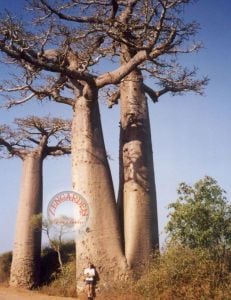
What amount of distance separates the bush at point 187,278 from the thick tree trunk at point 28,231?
462cm

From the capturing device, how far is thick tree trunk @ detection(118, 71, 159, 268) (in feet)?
22.2

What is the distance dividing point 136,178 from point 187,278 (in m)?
2.30

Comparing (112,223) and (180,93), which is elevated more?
(180,93)

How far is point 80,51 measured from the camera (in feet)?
25.4

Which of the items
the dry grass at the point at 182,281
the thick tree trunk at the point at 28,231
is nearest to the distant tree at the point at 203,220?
the dry grass at the point at 182,281

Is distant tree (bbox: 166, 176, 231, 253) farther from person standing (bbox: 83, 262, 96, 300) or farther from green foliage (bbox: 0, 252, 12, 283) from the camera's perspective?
green foliage (bbox: 0, 252, 12, 283)

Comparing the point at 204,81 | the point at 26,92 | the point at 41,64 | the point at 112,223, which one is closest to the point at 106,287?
the point at 112,223

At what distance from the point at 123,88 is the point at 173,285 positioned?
4.22 metres

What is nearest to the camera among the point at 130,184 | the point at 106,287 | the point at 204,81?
the point at 106,287

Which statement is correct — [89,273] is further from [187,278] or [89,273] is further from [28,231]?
[28,231]

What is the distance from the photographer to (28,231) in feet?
32.0

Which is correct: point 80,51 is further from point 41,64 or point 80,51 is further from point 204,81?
point 204,81

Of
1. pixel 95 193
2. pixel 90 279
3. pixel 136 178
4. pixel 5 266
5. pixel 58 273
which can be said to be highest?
pixel 136 178

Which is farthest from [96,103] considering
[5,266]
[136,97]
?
[5,266]
